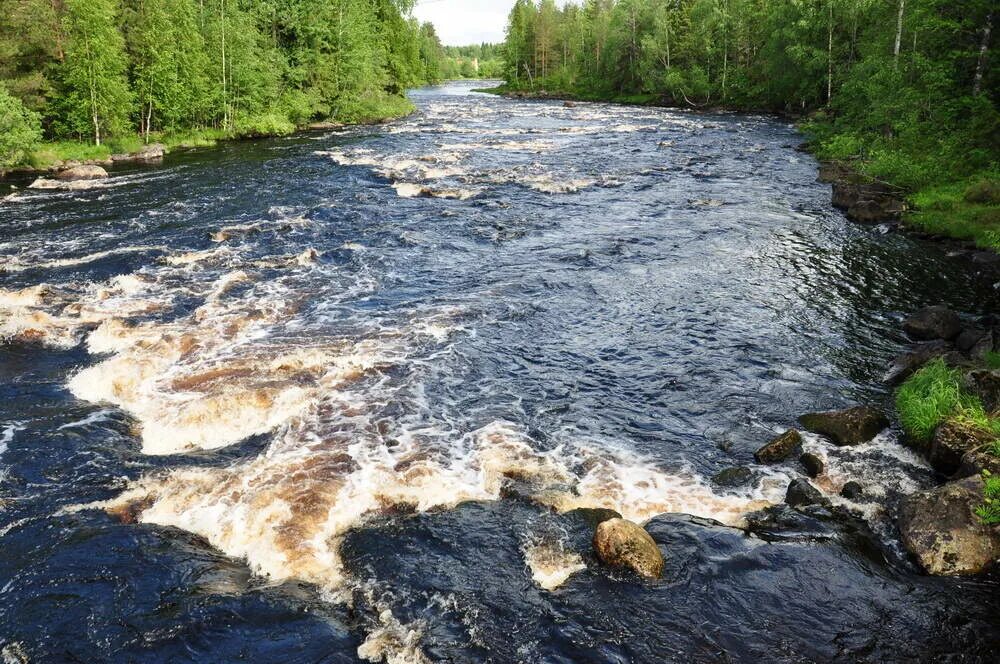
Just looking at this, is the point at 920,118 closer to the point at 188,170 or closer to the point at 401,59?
the point at 188,170

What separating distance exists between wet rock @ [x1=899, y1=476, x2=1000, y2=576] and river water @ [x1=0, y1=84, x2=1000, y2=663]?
0.31 meters

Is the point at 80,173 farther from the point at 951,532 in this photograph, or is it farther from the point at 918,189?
the point at 918,189

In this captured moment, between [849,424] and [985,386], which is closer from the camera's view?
[985,386]

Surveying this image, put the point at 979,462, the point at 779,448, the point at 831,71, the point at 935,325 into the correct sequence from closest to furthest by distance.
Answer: the point at 979,462 < the point at 779,448 < the point at 935,325 < the point at 831,71

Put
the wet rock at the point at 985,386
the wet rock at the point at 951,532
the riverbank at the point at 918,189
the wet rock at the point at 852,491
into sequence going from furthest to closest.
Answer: the riverbank at the point at 918,189, the wet rock at the point at 985,386, the wet rock at the point at 852,491, the wet rock at the point at 951,532

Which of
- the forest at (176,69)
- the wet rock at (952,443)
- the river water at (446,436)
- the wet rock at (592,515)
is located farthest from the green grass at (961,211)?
the forest at (176,69)

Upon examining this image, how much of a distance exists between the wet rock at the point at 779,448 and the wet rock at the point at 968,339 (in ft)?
22.3

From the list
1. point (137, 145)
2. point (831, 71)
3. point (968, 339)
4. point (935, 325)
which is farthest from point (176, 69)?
point (831, 71)

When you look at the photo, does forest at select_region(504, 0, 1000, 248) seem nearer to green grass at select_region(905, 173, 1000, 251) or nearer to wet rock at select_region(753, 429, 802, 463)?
green grass at select_region(905, 173, 1000, 251)

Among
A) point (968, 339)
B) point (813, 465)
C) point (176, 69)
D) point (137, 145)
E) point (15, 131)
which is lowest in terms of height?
point (813, 465)

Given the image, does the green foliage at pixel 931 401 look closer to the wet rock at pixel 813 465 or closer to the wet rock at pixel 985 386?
the wet rock at pixel 985 386

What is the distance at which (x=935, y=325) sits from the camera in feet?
54.1

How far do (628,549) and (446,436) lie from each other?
4720mm

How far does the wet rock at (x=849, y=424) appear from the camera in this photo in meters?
12.3
